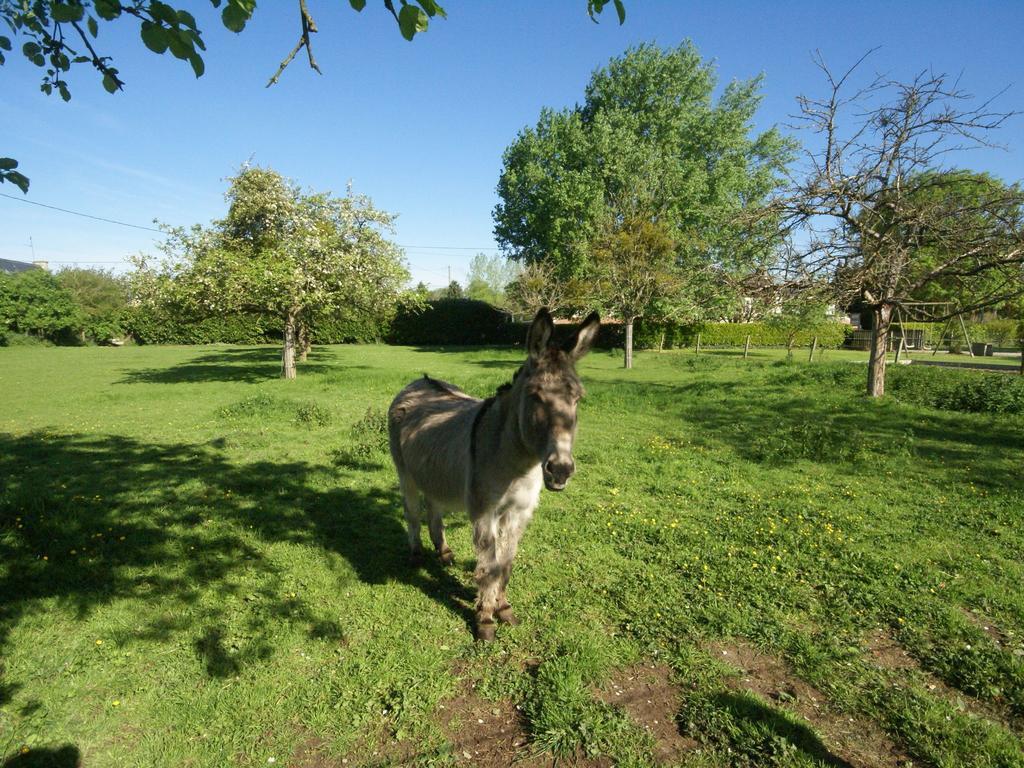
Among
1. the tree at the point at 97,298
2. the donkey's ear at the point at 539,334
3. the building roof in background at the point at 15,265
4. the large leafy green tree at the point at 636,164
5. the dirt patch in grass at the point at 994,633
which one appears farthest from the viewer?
the building roof in background at the point at 15,265

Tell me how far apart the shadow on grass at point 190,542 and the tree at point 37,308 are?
41.8 metres

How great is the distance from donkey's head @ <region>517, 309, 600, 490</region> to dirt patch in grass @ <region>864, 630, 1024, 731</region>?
328cm

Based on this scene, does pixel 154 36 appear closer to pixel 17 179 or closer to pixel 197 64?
pixel 197 64

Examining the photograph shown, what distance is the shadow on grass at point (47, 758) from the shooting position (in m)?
2.96

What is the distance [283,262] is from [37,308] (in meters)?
35.8

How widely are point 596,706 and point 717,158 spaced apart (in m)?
39.0

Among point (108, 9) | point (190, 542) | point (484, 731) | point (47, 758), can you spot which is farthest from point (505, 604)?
point (108, 9)

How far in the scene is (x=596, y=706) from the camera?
11.5ft

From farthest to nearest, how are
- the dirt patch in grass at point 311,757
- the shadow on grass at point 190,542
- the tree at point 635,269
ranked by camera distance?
the tree at point 635,269 → the shadow on grass at point 190,542 → the dirt patch in grass at point 311,757

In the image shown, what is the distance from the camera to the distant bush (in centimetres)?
1315

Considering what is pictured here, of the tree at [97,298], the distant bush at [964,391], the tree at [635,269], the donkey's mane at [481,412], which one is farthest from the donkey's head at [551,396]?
the tree at [97,298]

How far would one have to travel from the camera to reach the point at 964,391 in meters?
14.0

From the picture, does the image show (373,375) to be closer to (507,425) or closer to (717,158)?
(507,425)

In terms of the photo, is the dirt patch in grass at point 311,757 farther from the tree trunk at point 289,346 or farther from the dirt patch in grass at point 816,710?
the tree trunk at point 289,346
